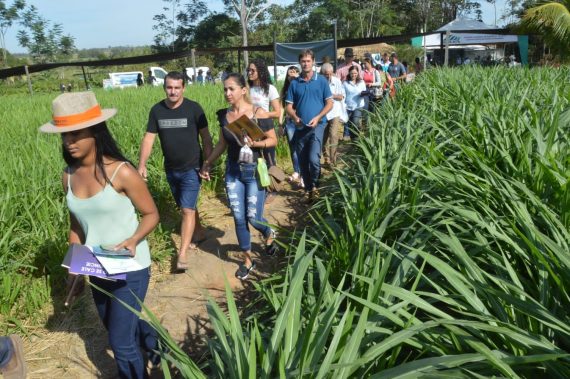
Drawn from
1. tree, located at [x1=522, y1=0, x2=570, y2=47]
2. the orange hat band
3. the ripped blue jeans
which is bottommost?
the ripped blue jeans

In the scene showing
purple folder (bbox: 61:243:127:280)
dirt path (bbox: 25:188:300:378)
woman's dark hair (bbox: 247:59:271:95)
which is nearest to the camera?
purple folder (bbox: 61:243:127:280)

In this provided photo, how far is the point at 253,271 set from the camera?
3744mm

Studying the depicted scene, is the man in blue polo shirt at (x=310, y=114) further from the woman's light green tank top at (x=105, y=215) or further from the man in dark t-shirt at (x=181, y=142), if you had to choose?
the woman's light green tank top at (x=105, y=215)

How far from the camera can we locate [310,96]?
5.14 meters

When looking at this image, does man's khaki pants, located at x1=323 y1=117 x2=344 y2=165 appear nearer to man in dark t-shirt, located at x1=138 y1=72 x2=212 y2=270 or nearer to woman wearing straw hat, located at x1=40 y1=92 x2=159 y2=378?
man in dark t-shirt, located at x1=138 y1=72 x2=212 y2=270

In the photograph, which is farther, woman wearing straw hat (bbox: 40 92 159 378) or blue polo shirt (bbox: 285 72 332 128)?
blue polo shirt (bbox: 285 72 332 128)

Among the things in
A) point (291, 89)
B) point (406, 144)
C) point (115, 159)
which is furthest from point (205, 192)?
point (115, 159)

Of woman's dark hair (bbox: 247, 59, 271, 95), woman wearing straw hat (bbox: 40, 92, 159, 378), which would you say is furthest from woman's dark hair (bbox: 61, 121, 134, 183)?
woman's dark hair (bbox: 247, 59, 271, 95)

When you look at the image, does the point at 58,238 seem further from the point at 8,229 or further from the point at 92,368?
the point at 92,368

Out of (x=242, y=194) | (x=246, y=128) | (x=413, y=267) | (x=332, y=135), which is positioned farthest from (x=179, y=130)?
(x=332, y=135)

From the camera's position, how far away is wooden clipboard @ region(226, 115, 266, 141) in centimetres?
348

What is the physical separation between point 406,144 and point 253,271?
148 centimetres

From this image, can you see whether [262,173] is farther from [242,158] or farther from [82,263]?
[82,263]

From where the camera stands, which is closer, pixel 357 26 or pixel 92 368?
pixel 92 368
